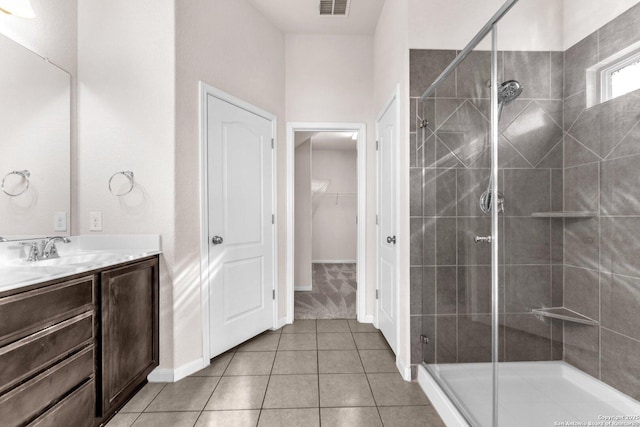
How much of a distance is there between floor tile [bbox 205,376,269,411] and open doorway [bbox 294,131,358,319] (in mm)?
2028

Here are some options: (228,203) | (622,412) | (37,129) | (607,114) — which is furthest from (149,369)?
(607,114)

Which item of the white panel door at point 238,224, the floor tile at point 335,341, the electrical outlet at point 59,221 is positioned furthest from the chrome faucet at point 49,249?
the floor tile at point 335,341

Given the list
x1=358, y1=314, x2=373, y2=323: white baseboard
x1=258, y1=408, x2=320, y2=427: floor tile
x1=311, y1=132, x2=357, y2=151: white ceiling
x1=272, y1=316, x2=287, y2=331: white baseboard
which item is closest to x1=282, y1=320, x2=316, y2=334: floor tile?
x1=272, y1=316, x2=287, y2=331: white baseboard

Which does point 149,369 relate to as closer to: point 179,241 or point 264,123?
point 179,241

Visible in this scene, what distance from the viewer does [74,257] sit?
1.77 m

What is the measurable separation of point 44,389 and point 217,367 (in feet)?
3.87

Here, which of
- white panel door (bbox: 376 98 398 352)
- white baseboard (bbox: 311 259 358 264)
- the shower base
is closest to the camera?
the shower base

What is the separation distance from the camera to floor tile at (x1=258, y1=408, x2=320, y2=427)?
160 centimetres

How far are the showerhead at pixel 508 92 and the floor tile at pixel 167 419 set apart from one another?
2284mm

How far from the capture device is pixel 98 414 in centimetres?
145

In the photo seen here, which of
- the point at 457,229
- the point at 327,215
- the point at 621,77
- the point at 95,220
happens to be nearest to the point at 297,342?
the point at 457,229

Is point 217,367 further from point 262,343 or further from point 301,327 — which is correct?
point 301,327

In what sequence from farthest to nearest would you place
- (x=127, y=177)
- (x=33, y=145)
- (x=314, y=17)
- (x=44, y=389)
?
(x=314, y=17) < (x=127, y=177) < (x=33, y=145) < (x=44, y=389)

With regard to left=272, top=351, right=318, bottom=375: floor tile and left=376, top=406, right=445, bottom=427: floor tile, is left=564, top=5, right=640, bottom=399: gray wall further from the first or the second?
left=272, top=351, right=318, bottom=375: floor tile
